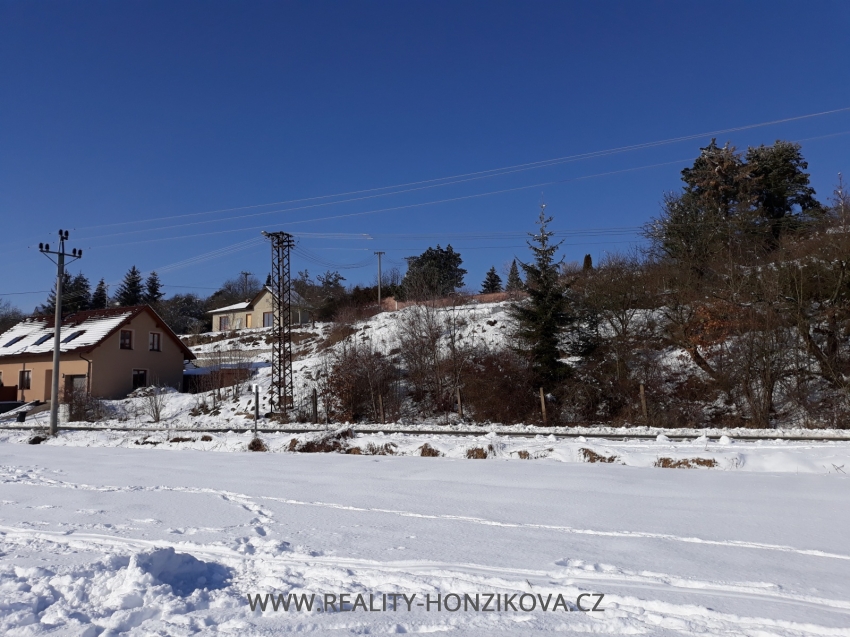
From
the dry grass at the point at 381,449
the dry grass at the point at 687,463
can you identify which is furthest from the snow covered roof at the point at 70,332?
the dry grass at the point at 687,463

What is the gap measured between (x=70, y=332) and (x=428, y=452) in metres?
38.9

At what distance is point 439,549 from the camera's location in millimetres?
6270

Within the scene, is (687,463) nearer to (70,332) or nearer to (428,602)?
(428,602)

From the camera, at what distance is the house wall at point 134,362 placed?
41.7m

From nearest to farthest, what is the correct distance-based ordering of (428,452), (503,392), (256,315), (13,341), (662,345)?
(428,452), (503,392), (662,345), (13,341), (256,315)

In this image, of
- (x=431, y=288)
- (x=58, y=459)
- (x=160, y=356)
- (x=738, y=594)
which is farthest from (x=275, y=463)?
(x=160, y=356)

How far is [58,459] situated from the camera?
16.6 m

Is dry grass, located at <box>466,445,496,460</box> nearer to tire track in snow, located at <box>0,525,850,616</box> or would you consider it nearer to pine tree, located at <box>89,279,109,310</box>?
tire track in snow, located at <box>0,525,850,616</box>

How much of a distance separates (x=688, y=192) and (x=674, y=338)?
18094 millimetres

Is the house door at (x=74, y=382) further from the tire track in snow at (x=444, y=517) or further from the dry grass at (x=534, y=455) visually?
the dry grass at (x=534, y=455)

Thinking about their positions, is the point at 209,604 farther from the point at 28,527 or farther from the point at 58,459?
the point at 58,459

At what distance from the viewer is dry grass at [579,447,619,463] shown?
44.2ft

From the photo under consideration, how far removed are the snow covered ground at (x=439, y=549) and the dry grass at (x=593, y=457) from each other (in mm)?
949

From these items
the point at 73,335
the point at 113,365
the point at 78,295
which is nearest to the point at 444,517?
the point at 113,365
